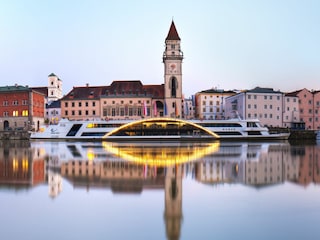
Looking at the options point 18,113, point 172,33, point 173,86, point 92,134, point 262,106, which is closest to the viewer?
point 92,134

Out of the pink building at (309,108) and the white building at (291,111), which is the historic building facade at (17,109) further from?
the pink building at (309,108)

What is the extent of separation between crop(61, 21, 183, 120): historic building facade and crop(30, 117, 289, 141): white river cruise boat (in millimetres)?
11321

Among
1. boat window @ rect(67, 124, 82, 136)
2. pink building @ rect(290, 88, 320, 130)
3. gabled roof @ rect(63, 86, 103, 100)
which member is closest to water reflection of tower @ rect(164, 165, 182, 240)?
boat window @ rect(67, 124, 82, 136)

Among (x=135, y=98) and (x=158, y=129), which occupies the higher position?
(x=135, y=98)

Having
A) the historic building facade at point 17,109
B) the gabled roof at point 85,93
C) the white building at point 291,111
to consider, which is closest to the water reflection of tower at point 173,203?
the white building at point 291,111

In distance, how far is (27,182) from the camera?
16.0 meters

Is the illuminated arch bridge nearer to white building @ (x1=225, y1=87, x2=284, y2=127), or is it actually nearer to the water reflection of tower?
white building @ (x1=225, y1=87, x2=284, y2=127)

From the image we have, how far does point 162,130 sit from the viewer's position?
214ft

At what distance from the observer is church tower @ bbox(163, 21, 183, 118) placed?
78438 millimetres

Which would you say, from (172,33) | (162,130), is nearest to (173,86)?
(172,33)

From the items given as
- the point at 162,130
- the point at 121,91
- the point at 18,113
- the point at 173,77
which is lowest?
the point at 162,130

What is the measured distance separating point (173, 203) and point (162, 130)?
5338 centimetres

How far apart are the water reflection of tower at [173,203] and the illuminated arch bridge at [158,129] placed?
150 feet

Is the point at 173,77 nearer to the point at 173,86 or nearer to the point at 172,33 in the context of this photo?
the point at 173,86
